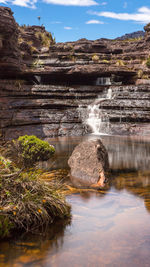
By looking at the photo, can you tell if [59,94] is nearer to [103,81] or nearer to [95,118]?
[95,118]

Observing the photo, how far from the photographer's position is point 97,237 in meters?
5.39

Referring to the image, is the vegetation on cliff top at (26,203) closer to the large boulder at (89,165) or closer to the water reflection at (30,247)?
the water reflection at (30,247)

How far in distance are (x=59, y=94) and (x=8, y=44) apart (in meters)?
6.96

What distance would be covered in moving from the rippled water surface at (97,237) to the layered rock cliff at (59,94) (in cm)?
1411

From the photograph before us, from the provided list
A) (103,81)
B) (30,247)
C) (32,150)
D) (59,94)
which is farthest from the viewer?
(103,81)

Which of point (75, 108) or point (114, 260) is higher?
point (75, 108)

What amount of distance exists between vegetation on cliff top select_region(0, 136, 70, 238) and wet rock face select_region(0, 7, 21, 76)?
773 inches

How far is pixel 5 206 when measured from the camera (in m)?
5.41

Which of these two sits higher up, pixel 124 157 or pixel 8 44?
pixel 8 44

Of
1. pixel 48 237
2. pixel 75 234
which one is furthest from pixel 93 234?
pixel 48 237

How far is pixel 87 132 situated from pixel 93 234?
66.2 ft

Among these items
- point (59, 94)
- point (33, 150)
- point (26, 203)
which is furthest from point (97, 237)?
point (59, 94)

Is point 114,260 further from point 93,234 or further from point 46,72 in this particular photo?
point 46,72

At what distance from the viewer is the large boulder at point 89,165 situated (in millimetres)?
9273
